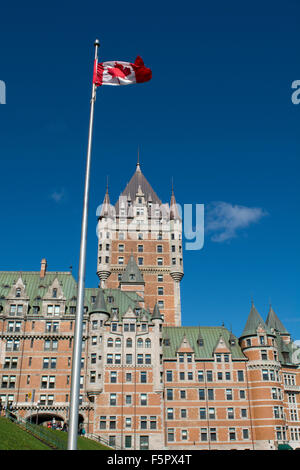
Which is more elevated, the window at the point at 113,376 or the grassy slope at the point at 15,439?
the window at the point at 113,376

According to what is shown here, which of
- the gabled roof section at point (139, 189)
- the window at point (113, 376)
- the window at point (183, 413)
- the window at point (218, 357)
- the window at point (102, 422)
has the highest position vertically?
the gabled roof section at point (139, 189)

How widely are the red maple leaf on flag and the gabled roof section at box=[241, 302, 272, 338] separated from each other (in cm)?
5255

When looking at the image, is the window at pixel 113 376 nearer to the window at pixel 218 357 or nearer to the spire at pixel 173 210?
the window at pixel 218 357

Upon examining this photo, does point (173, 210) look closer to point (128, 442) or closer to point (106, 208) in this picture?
point (106, 208)

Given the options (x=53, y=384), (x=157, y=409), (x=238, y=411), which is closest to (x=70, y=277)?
(x=53, y=384)

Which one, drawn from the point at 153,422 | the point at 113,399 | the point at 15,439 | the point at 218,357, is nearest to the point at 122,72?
the point at 15,439

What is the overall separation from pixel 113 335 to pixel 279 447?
87.9ft

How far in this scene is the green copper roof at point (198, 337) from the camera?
2657 inches

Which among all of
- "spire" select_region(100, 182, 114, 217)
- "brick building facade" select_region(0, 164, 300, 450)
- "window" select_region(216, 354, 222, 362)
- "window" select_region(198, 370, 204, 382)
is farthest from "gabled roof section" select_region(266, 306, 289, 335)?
"spire" select_region(100, 182, 114, 217)

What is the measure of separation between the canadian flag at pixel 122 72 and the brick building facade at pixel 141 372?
45976 millimetres

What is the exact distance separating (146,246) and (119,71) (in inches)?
2757

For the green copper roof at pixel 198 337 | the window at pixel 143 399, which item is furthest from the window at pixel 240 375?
the window at pixel 143 399

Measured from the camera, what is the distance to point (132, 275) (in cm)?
8275

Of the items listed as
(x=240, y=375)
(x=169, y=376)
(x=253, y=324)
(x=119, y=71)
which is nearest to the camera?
(x=119, y=71)
